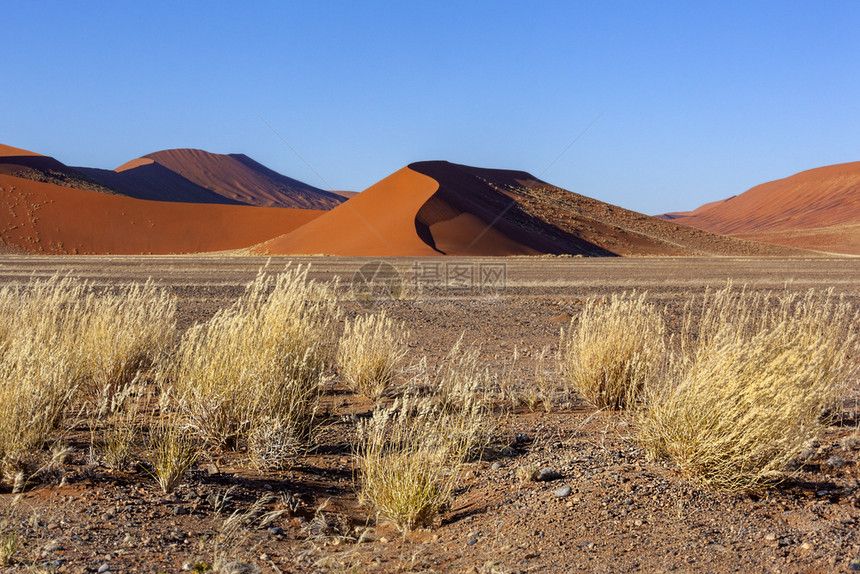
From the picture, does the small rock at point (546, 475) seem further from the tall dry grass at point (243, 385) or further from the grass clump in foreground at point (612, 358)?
the grass clump in foreground at point (612, 358)

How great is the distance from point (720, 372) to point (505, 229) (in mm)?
53835

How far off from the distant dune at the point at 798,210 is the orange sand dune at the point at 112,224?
73.0 metres

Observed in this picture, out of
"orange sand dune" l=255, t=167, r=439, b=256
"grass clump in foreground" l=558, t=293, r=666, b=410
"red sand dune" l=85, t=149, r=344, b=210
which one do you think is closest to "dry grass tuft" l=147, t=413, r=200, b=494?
"grass clump in foreground" l=558, t=293, r=666, b=410

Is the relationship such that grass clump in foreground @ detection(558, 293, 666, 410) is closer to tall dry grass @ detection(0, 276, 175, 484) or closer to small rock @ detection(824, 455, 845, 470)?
small rock @ detection(824, 455, 845, 470)

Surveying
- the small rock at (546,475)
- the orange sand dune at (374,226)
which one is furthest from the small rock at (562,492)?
the orange sand dune at (374,226)

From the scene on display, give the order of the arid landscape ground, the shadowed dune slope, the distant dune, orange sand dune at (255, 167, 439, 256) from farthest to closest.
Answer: the distant dune → the shadowed dune slope → orange sand dune at (255, 167, 439, 256) → the arid landscape ground

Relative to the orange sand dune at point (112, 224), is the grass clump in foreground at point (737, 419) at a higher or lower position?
lower

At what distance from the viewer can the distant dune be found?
95438 millimetres

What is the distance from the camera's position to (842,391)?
5559 millimetres

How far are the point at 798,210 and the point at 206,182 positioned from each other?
445 ft

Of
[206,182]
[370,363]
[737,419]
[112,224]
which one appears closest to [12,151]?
[112,224]

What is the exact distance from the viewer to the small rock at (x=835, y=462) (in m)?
4.02

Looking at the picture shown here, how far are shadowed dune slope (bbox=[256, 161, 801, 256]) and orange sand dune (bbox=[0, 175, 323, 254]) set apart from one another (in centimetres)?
1781

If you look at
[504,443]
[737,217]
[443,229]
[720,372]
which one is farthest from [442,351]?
[737,217]
